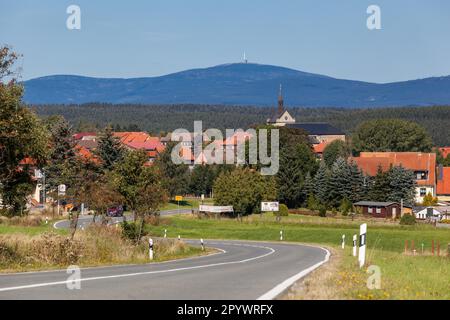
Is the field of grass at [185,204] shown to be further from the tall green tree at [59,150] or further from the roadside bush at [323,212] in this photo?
the roadside bush at [323,212]

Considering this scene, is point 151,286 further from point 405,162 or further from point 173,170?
point 405,162

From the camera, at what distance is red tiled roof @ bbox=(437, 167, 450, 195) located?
4577 inches

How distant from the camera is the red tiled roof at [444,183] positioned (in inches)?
4577

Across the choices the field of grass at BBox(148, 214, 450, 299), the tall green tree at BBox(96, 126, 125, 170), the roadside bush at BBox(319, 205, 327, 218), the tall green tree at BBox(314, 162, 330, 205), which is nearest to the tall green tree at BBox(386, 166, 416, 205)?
the tall green tree at BBox(314, 162, 330, 205)

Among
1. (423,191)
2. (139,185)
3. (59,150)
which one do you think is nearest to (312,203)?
(423,191)

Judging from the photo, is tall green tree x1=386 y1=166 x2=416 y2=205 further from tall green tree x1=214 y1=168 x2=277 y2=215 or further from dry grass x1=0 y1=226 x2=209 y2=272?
dry grass x1=0 y1=226 x2=209 y2=272

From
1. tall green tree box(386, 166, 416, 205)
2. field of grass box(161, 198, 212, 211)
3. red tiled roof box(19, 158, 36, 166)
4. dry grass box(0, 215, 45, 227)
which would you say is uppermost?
red tiled roof box(19, 158, 36, 166)

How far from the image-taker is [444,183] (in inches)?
4619

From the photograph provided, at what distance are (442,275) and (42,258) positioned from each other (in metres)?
10.3

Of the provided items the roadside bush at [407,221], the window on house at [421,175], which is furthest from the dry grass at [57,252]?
the window on house at [421,175]

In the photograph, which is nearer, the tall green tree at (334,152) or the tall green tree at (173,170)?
the tall green tree at (173,170)

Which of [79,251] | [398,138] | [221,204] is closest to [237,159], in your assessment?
[221,204]

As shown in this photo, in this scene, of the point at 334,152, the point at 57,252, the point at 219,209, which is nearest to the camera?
the point at 57,252
